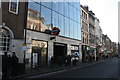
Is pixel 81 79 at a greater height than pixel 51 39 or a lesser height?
lesser

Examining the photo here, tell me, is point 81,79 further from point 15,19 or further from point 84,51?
point 84,51

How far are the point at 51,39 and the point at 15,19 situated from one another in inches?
297

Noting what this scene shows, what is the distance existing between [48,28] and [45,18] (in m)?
1.59

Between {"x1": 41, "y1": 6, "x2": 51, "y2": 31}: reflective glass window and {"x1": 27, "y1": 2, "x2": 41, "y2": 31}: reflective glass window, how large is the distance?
0.90 meters

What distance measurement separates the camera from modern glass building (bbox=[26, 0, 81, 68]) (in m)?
19.6

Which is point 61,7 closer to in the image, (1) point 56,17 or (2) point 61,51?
(1) point 56,17

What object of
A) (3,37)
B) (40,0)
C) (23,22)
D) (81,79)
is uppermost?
(40,0)

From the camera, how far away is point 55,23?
25.0m

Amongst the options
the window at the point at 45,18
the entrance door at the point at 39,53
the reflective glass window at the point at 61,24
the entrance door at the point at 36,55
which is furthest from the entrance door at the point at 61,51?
the entrance door at the point at 36,55

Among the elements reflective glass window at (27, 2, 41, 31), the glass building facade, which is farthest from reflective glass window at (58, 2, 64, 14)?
reflective glass window at (27, 2, 41, 31)

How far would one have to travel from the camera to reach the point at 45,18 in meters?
22.6

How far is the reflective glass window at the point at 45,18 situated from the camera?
2197 centimetres

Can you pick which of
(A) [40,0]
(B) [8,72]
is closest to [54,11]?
(A) [40,0]

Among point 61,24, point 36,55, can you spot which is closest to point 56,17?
point 61,24
